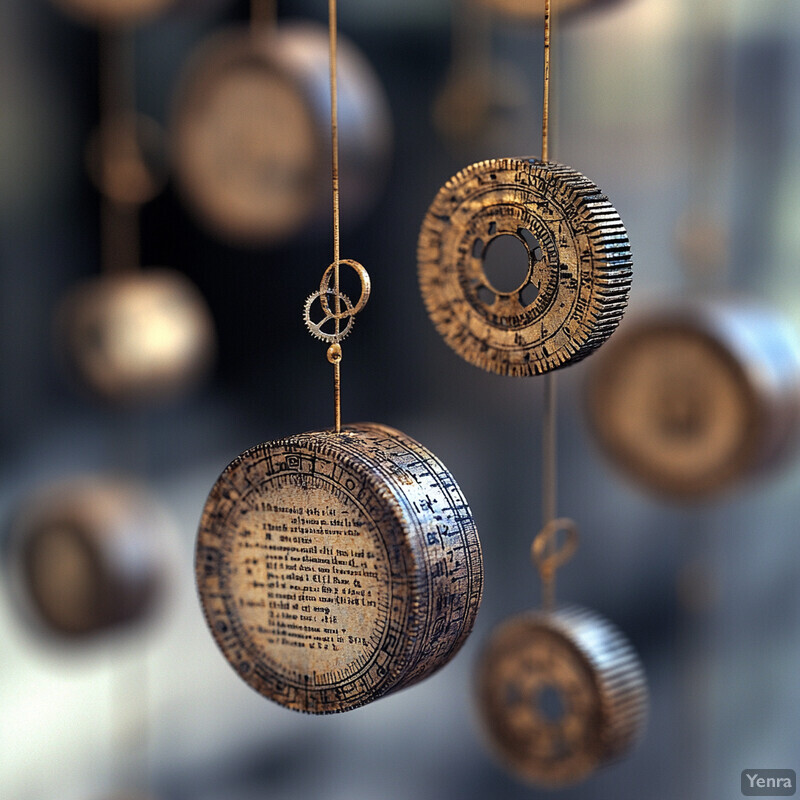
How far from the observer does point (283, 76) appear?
2.21 m

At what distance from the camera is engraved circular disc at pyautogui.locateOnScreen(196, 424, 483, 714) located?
3.78ft

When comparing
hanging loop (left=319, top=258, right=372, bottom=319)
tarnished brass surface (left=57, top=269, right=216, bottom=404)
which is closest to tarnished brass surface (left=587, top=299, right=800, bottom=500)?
tarnished brass surface (left=57, top=269, right=216, bottom=404)

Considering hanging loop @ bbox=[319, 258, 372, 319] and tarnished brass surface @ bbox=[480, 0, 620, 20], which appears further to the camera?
tarnished brass surface @ bbox=[480, 0, 620, 20]

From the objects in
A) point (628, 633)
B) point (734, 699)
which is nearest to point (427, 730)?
point (628, 633)

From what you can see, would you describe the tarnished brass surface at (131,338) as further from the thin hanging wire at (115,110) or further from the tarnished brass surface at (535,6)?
→ the tarnished brass surface at (535,6)

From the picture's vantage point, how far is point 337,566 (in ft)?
3.86

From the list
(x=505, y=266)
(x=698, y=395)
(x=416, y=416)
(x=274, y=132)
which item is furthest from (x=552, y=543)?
(x=416, y=416)

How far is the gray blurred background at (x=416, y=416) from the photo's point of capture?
9.16 feet

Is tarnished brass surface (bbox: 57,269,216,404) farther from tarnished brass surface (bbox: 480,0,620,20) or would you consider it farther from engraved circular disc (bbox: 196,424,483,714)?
engraved circular disc (bbox: 196,424,483,714)

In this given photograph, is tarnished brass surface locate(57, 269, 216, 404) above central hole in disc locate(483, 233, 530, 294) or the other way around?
the other way around

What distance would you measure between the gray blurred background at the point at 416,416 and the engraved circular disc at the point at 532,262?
5.28 ft

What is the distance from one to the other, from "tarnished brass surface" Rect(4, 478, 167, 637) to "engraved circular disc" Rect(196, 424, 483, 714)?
138cm

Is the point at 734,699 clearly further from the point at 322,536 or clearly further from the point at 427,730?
the point at 322,536

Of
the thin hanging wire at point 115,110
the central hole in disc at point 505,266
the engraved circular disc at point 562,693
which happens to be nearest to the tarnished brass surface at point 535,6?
the engraved circular disc at point 562,693
